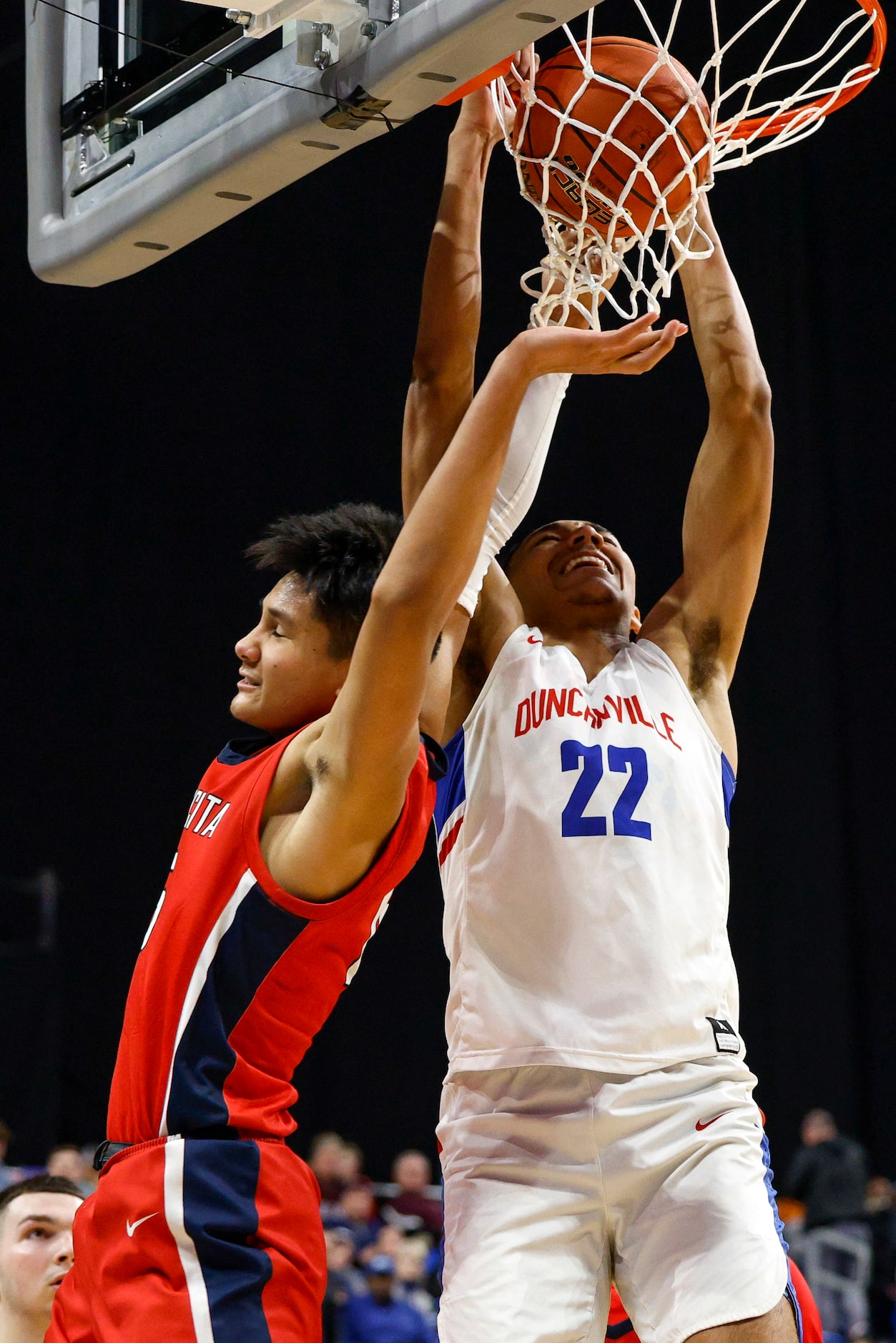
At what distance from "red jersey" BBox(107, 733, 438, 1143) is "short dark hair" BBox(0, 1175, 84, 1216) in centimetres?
96

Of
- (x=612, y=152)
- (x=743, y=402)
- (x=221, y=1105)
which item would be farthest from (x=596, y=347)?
(x=221, y=1105)

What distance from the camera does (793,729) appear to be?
44.0 ft

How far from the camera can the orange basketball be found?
3.09 metres

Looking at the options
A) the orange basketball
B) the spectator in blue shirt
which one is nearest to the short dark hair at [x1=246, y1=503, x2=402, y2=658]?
the orange basketball

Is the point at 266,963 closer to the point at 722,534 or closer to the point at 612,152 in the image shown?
the point at 722,534

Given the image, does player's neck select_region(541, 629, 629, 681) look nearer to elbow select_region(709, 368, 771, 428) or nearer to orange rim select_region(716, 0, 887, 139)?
elbow select_region(709, 368, 771, 428)

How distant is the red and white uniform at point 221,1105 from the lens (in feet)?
7.29

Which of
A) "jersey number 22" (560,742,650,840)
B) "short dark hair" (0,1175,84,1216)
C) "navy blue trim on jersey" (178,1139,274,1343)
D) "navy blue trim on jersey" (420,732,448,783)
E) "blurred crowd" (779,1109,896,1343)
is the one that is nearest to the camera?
"navy blue trim on jersey" (178,1139,274,1343)

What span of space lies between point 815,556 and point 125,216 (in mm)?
11215

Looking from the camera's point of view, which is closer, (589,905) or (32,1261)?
(589,905)

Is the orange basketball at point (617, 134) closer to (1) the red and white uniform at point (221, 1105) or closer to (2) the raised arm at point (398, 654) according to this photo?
(2) the raised arm at point (398, 654)

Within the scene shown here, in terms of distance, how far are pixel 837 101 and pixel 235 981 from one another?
236 centimetres

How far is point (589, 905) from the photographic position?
2.79 metres

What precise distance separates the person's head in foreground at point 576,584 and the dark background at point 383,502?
1008 cm
